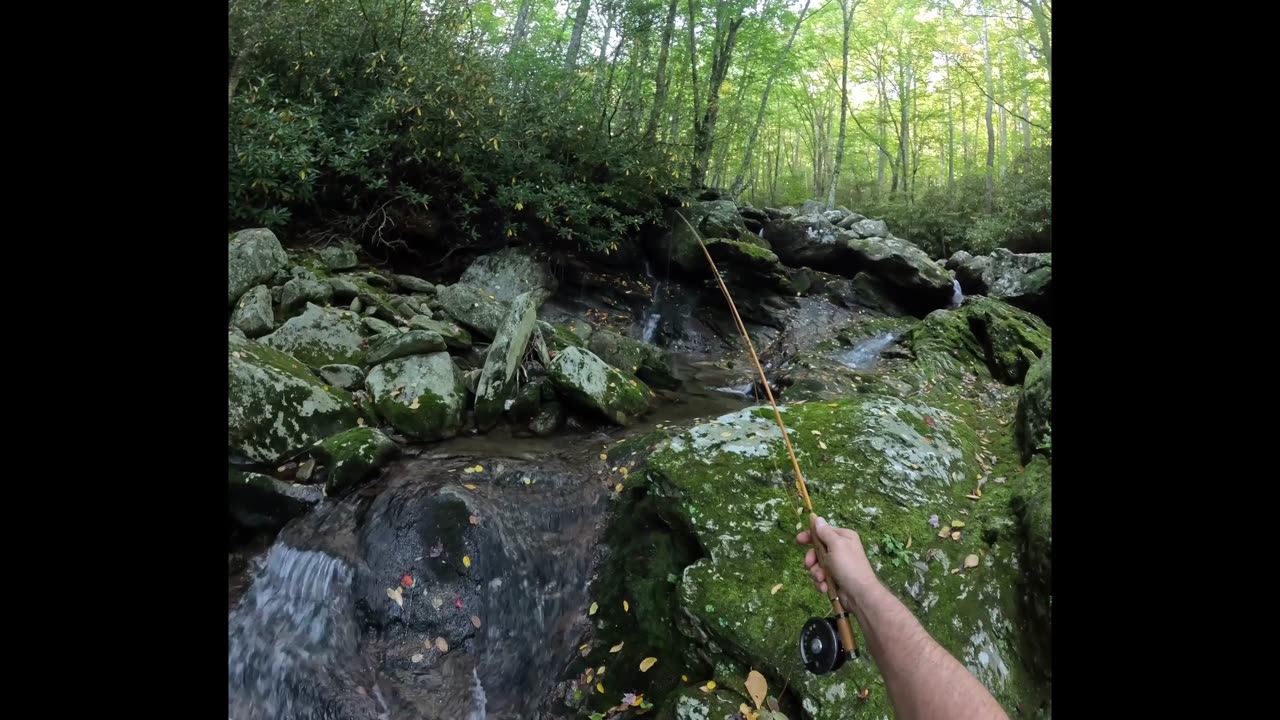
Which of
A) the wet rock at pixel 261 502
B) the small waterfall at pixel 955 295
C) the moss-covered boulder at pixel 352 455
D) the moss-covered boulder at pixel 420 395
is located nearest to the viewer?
the wet rock at pixel 261 502

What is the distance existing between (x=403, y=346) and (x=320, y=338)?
1.00 m

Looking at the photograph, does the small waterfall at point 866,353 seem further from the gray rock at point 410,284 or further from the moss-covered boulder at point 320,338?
the moss-covered boulder at point 320,338

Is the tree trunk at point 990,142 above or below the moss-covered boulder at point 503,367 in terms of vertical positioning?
above

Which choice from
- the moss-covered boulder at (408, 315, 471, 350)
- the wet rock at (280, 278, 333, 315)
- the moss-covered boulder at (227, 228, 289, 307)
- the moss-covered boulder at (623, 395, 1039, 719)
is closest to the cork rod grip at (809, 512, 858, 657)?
the moss-covered boulder at (623, 395, 1039, 719)

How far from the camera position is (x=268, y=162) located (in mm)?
6945

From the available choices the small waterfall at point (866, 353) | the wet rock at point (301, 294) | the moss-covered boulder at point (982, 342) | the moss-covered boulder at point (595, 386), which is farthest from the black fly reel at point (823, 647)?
the small waterfall at point (866, 353)

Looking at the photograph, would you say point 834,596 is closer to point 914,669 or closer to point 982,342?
point 914,669

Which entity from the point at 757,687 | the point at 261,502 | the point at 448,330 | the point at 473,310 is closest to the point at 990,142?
the point at 473,310

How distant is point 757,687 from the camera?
277 cm

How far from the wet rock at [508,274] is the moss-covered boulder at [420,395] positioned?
3.88 m

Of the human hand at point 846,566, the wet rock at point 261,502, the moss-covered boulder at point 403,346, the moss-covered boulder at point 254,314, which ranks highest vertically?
the moss-covered boulder at point 254,314

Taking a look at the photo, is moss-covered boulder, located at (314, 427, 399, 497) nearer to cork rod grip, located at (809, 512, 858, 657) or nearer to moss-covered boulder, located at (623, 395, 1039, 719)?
moss-covered boulder, located at (623, 395, 1039, 719)

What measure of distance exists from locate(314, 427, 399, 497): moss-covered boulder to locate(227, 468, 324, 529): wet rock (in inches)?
10.5

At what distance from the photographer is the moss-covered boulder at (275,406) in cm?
458
